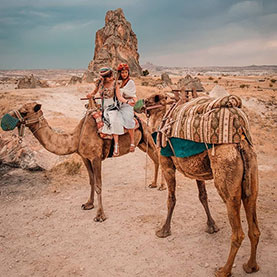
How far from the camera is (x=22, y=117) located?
16.7 ft

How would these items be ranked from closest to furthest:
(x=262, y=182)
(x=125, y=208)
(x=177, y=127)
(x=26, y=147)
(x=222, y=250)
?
1. (x=177, y=127)
2. (x=222, y=250)
3. (x=125, y=208)
4. (x=262, y=182)
5. (x=26, y=147)

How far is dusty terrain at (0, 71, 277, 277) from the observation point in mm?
4145

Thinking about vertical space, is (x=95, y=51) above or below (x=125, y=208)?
above

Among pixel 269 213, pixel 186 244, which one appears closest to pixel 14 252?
pixel 186 244

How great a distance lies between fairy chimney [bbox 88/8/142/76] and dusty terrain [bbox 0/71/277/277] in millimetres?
28276

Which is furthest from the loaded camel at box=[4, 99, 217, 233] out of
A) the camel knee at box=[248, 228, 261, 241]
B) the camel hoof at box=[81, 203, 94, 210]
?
the camel knee at box=[248, 228, 261, 241]

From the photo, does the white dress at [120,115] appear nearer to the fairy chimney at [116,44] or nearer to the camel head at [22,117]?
the camel head at [22,117]

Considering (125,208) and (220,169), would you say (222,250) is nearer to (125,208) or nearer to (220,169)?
(220,169)

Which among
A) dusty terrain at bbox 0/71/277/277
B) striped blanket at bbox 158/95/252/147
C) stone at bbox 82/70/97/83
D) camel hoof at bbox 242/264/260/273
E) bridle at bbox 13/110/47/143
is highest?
stone at bbox 82/70/97/83

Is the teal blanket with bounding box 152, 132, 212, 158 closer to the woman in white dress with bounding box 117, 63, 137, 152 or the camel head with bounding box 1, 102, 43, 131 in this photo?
the woman in white dress with bounding box 117, 63, 137, 152

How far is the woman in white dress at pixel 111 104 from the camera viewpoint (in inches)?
223

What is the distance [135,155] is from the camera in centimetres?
1055

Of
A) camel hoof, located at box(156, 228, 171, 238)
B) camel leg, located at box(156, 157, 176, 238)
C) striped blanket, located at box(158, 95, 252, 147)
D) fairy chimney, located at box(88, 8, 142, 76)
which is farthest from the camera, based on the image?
fairy chimney, located at box(88, 8, 142, 76)

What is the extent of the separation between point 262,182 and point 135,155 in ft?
16.0
